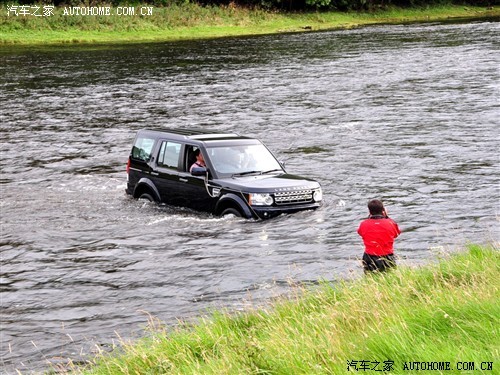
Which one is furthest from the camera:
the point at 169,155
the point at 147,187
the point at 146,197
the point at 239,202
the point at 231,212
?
the point at 146,197

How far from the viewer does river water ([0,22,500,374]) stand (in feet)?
45.1

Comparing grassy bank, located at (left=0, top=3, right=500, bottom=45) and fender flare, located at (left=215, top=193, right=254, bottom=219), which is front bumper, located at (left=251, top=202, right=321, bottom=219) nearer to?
fender flare, located at (left=215, top=193, right=254, bottom=219)

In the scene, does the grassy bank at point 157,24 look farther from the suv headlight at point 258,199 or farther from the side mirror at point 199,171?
the suv headlight at point 258,199

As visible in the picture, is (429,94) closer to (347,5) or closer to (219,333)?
(219,333)

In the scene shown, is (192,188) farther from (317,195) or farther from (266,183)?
(317,195)

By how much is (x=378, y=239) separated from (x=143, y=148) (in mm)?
10162

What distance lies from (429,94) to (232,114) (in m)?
9.11

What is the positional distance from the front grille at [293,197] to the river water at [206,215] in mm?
320

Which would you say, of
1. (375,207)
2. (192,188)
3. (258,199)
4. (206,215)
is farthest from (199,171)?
(375,207)

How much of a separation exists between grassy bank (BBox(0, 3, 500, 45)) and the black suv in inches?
1968

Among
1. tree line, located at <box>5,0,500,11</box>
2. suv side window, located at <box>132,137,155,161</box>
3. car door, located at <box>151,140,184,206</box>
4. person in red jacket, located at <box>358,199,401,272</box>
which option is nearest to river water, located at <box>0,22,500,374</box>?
car door, located at <box>151,140,184,206</box>

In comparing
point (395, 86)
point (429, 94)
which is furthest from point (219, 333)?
point (395, 86)

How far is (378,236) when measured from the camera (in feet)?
39.2

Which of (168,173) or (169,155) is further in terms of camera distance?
(169,155)
